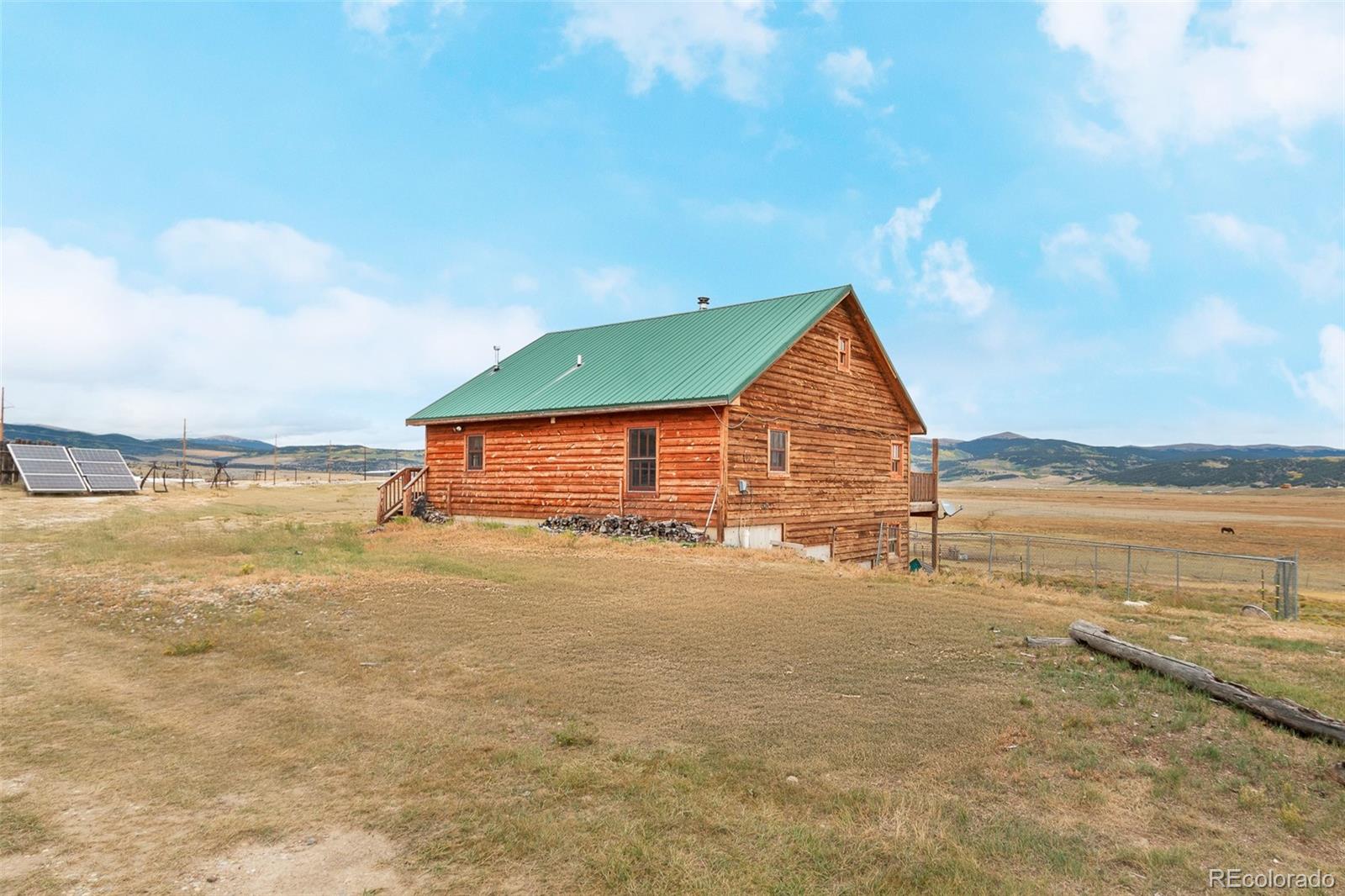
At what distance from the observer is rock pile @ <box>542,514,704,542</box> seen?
69.2 ft

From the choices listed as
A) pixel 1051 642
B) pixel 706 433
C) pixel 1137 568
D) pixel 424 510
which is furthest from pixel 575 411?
pixel 1137 568

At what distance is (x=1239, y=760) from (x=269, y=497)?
50139 mm

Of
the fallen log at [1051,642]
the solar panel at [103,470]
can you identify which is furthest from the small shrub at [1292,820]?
the solar panel at [103,470]

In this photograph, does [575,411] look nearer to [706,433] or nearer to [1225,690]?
[706,433]

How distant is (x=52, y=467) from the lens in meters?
38.7

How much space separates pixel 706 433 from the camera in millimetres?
21297

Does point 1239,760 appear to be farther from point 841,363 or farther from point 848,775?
point 841,363

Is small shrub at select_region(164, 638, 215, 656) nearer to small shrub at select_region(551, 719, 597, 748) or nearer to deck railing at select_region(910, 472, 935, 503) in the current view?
small shrub at select_region(551, 719, 597, 748)

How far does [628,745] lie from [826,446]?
19589mm

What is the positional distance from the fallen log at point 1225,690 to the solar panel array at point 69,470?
4413cm

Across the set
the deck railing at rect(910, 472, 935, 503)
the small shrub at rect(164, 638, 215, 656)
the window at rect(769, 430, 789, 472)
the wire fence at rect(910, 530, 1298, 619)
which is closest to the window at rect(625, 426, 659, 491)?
the window at rect(769, 430, 789, 472)

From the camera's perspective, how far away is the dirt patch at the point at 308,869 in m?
4.42

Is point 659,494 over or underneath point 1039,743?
over

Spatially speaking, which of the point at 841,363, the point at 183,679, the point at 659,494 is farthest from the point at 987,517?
the point at 183,679
